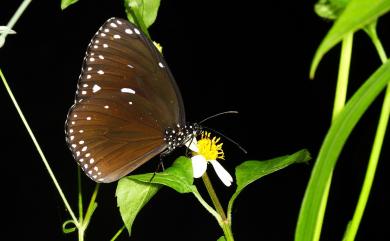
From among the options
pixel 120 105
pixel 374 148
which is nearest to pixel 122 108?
pixel 120 105

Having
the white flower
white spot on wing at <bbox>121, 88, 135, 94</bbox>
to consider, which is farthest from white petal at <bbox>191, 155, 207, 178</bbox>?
white spot on wing at <bbox>121, 88, 135, 94</bbox>

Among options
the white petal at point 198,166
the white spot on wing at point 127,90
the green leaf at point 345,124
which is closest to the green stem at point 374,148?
the green leaf at point 345,124

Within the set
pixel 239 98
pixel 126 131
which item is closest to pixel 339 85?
pixel 126 131

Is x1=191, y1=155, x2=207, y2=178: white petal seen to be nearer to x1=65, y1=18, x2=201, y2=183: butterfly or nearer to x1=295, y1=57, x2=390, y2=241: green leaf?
x1=65, y1=18, x2=201, y2=183: butterfly

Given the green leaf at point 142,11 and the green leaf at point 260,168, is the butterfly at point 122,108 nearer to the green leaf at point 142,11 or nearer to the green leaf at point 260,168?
the green leaf at point 142,11

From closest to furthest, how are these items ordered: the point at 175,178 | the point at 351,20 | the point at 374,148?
the point at 351,20, the point at 374,148, the point at 175,178

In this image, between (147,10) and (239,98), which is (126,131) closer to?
(147,10)

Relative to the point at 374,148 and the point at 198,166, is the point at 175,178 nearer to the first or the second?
the point at 198,166
